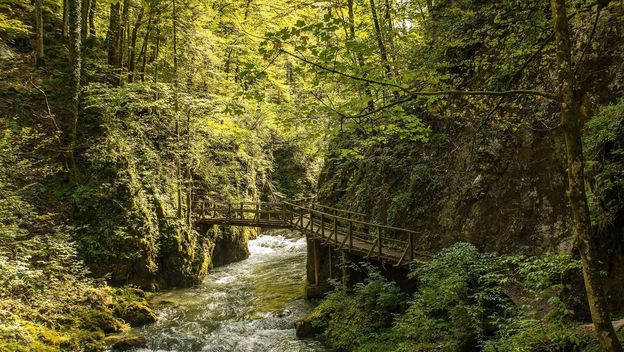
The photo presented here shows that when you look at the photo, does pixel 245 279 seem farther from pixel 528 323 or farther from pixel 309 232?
pixel 528 323

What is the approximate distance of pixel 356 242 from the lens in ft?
41.6

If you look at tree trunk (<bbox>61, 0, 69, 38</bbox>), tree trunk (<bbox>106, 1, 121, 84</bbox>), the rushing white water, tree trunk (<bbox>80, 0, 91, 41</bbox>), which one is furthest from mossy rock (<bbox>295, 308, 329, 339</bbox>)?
tree trunk (<bbox>61, 0, 69, 38</bbox>)

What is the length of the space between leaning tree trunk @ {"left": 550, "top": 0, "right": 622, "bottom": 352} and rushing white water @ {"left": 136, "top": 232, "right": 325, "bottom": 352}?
793 cm

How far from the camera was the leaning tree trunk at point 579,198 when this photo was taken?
10.3ft

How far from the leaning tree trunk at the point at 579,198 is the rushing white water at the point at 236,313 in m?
7.93

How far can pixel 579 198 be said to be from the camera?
327cm

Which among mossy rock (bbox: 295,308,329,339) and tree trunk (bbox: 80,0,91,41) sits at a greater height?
tree trunk (bbox: 80,0,91,41)

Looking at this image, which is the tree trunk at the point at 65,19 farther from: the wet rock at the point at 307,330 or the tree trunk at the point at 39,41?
the wet rock at the point at 307,330

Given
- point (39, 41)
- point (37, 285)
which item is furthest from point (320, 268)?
point (39, 41)

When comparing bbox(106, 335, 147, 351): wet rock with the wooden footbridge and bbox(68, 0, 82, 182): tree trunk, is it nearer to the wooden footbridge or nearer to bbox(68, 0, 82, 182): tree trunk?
bbox(68, 0, 82, 182): tree trunk

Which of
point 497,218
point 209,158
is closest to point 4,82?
point 209,158

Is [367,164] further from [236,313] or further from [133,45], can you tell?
[133,45]

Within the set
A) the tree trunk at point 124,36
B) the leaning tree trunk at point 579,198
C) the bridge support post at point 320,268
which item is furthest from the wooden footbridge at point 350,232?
the tree trunk at point 124,36

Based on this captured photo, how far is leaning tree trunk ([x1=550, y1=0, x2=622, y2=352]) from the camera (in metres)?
3.15
